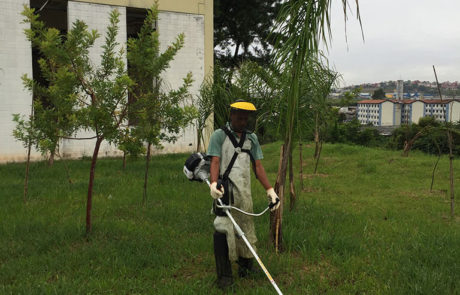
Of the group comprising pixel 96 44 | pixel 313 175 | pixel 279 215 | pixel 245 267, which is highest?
pixel 96 44

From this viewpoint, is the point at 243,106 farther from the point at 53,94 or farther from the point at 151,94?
the point at 53,94

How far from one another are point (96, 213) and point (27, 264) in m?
2.20

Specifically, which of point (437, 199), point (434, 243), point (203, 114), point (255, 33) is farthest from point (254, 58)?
point (434, 243)

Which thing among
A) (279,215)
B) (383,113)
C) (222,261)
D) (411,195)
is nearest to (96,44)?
(411,195)

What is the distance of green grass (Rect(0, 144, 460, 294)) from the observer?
14.7 feet

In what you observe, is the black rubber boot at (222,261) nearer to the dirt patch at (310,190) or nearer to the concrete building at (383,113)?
the dirt patch at (310,190)

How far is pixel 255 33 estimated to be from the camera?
26.6 metres

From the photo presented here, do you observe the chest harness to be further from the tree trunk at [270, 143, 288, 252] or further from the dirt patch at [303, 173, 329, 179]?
the dirt patch at [303, 173, 329, 179]

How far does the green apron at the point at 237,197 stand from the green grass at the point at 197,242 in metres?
0.46

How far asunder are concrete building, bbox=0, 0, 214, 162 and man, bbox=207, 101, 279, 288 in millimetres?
9112

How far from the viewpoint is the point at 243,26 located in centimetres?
2597

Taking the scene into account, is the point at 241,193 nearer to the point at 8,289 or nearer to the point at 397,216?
the point at 8,289

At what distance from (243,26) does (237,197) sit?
75.3 ft

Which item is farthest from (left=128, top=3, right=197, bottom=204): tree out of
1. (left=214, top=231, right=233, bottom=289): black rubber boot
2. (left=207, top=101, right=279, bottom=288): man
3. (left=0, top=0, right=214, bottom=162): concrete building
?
(left=0, top=0, right=214, bottom=162): concrete building
